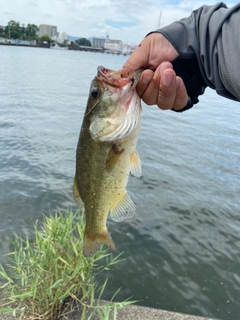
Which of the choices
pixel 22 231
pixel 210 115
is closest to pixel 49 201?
pixel 22 231

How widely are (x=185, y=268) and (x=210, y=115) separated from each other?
46.5ft

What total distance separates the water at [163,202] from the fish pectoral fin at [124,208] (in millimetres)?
2765

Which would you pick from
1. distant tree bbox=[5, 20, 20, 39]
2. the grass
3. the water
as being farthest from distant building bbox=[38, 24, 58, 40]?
the grass

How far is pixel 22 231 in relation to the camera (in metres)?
6.64

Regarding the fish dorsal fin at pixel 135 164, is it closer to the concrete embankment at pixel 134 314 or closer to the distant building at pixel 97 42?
the concrete embankment at pixel 134 314

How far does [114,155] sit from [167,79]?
26.6 inches

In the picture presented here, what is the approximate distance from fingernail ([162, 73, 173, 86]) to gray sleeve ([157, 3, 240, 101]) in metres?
0.44

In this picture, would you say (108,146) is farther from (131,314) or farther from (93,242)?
(131,314)

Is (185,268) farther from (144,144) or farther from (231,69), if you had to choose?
(144,144)

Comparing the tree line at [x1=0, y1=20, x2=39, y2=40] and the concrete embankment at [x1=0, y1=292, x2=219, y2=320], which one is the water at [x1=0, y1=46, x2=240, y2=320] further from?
the tree line at [x1=0, y1=20, x2=39, y2=40]

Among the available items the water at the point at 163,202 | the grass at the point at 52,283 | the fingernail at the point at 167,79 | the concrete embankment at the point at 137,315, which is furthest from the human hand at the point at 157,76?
the water at the point at 163,202

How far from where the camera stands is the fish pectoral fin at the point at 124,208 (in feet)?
8.60

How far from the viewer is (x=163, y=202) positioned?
319 inches

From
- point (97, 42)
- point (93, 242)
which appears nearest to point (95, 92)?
point (93, 242)
